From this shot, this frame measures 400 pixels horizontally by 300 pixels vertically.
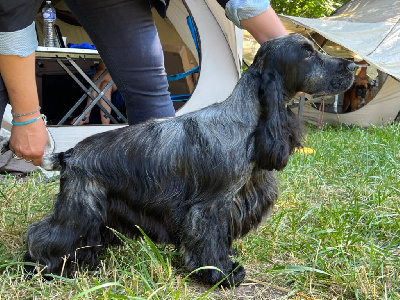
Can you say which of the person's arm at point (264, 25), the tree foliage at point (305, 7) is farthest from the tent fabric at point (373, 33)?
the person's arm at point (264, 25)

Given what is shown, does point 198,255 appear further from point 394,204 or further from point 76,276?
point 394,204

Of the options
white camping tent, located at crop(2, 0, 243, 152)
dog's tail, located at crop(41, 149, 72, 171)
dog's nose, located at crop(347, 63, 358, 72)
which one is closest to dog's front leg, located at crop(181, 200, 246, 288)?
dog's tail, located at crop(41, 149, 72, 171)

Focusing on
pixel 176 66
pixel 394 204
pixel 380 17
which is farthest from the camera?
Answer: pixel 380 17

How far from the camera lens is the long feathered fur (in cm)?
178

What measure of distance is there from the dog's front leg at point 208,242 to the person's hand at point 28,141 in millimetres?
681

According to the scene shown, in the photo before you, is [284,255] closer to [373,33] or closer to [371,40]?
[371,40]

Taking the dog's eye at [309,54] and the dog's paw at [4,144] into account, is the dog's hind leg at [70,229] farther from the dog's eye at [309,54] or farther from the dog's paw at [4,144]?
the dog's eye at [309,54]

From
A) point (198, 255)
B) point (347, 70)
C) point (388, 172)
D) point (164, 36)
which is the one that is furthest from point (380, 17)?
point (198, 255)

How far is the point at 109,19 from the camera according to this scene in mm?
2121

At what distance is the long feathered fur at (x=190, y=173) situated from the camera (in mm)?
1779

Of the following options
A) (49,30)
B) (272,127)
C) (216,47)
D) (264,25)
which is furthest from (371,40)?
(272,127)

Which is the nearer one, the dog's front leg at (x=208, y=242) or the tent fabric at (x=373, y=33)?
the dog's front leg at (x=208, y=242)

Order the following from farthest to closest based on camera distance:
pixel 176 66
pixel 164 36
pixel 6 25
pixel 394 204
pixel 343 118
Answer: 1. pixel 343 118
2. pixel 164 36
3. pixel 176 66
4. pixel 394 204
5. pixel 6 25

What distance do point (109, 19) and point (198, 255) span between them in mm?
1144
